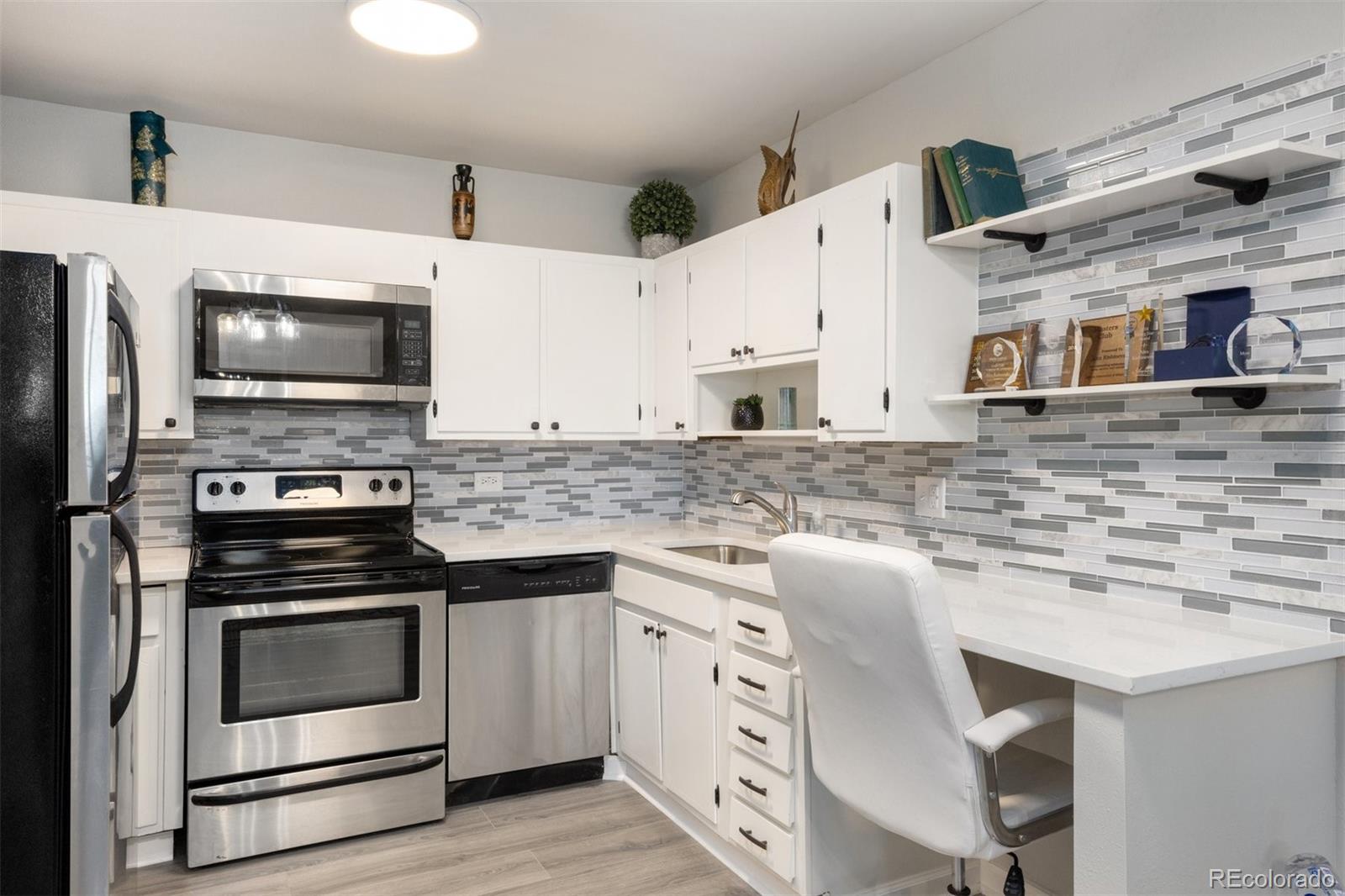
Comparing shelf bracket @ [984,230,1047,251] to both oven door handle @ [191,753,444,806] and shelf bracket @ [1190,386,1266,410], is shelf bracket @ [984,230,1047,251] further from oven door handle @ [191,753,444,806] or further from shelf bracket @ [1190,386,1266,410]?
oven door handle @ [191,753,444,806]

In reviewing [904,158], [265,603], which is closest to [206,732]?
[265,603]

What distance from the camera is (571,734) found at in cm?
323

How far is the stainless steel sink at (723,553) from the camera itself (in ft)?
11.1

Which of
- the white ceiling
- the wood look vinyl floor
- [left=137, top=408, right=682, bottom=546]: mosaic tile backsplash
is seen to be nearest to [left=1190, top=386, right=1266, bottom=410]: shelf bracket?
the white ceiling

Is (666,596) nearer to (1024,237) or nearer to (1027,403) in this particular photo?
(1027,403)

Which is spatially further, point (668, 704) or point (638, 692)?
point (638, 692)

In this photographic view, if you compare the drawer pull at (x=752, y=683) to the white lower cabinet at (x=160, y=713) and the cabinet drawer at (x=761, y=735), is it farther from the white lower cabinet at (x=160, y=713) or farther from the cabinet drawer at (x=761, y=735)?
the white lower cabinet at (x=160, y=713)

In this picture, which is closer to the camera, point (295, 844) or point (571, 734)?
point (295, 844)

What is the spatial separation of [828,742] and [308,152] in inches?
115

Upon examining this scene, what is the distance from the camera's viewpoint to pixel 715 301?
328cm

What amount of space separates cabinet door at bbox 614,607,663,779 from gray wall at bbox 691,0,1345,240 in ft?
5.69

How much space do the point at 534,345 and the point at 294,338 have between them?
0.88 m

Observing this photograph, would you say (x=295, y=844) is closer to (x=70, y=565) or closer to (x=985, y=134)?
(x=70, y=565)

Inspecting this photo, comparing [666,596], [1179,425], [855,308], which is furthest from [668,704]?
[1179,425]
